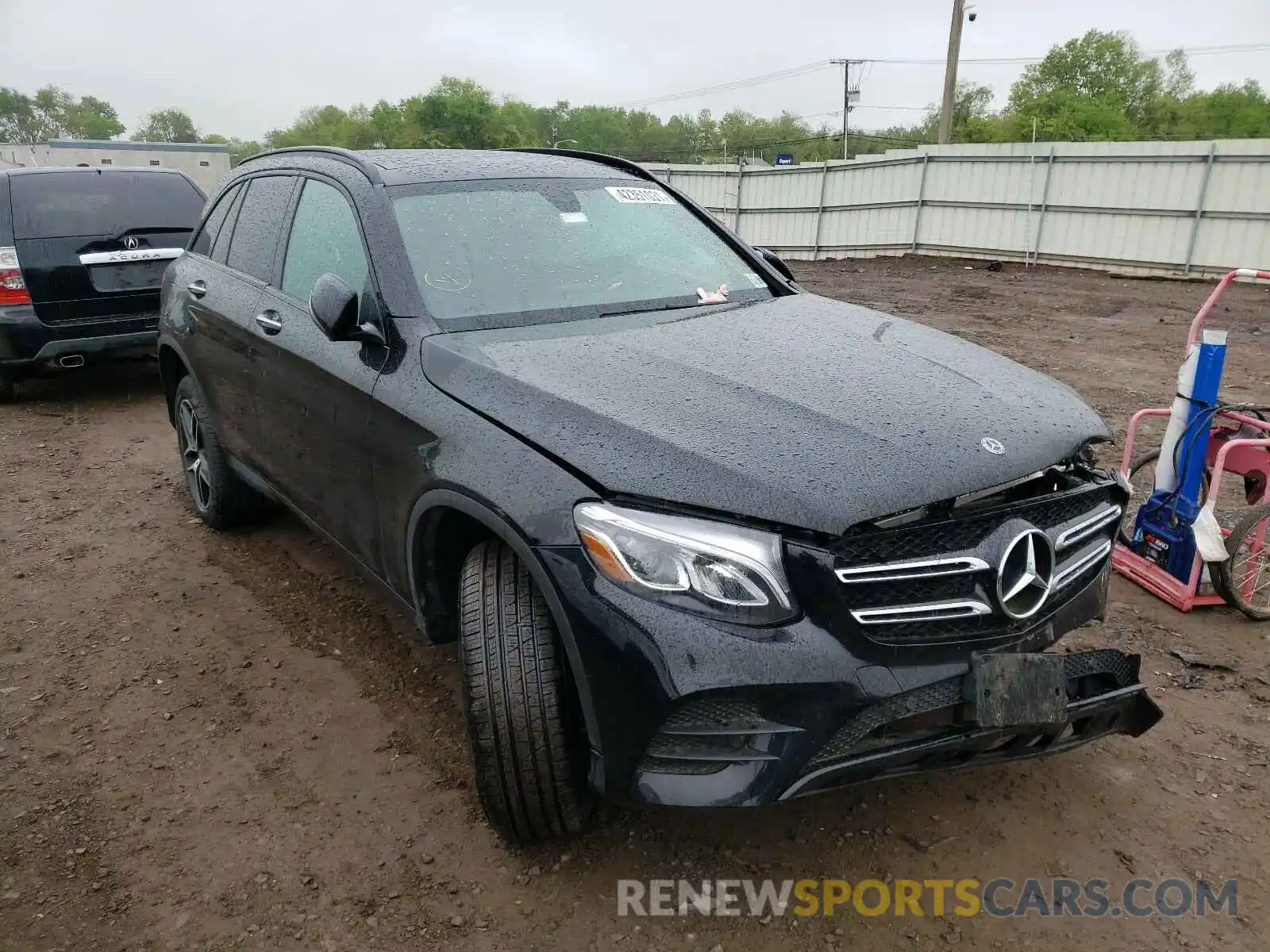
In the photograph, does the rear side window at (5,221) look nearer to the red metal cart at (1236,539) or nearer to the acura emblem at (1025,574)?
the acura emblem at (1025,574)

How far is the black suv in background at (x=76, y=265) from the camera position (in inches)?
257

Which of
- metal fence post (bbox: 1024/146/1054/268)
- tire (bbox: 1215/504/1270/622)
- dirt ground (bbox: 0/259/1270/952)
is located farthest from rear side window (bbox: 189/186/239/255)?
metal fence post (bbox: 1024/146/1054/268)

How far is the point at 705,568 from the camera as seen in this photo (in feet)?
Answer: 6.31

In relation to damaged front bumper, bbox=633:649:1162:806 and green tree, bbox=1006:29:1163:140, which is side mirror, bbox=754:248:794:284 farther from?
green tree, bbox=1006:29:1163:140

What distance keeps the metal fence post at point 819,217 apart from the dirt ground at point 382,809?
1880 centimetres

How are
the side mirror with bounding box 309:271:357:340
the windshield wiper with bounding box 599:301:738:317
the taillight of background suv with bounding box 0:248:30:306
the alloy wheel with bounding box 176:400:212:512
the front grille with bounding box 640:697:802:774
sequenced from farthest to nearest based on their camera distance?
the taillight of background suv with bounding box 0:248:30:306, the alloy wheel with bounding box 176:400:212:512, the windshield wiper with bounding box 599:301:738:317, the side mirror with bounding box 309:271:357:340, the front grille with bounding box 640:697:802:774

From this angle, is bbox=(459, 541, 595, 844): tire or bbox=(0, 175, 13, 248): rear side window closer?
bbox=(459, 541, 595, 844): tire

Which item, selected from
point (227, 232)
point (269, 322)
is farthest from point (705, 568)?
point (227, 232)

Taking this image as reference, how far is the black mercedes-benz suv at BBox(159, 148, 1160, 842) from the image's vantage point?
1.92 metres

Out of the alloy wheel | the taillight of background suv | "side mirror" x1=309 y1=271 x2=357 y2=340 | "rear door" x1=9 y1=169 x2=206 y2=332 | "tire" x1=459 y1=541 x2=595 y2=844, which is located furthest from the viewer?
"rear door" x1=9 y1=169 x2=206 y2=332

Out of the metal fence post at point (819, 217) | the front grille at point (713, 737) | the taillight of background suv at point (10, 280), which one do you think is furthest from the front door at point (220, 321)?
the metal fence post at point (819, 217)

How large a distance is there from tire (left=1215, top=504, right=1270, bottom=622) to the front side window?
3405mm

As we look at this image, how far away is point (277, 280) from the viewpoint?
355 centimetres

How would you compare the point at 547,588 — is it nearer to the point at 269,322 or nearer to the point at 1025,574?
the point at 1025,574
